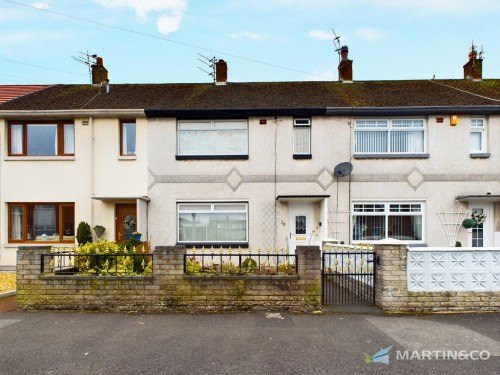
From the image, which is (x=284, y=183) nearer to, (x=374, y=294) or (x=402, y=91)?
(x=374, y=294)

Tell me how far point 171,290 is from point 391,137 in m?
9.06

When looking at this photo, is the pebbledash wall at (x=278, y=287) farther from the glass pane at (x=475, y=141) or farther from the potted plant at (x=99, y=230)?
the glass pane at (x=475, y=141)

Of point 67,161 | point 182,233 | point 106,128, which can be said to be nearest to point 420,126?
point 182,233

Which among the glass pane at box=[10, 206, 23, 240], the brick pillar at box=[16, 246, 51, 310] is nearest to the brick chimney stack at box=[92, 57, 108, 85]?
the glass pane at box=[10, 206, 23, 240]

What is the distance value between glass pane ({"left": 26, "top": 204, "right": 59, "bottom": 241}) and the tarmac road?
218 inches

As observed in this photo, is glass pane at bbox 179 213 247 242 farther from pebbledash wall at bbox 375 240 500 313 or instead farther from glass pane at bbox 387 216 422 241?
pebbledash wall at bbox 375 240 500 313

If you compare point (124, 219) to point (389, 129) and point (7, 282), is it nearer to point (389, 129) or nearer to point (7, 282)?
point (7, 282)

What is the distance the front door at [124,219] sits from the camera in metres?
11.8

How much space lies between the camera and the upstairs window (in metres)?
12.1

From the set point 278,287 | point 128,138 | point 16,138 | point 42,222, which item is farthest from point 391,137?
point 16,138

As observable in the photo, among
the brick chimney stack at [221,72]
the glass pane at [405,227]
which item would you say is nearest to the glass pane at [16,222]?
the brick chimney stack at [221,72]

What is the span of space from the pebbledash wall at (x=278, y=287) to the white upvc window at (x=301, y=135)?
18.6 ft

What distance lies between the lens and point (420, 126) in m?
11.9

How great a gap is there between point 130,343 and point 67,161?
854cm
